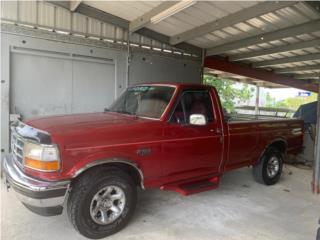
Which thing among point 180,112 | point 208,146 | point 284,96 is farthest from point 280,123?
point 284,96

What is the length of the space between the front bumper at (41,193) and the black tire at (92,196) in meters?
0.15

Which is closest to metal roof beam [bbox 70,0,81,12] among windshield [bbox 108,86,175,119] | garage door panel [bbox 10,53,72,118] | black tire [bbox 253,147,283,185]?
garage door panel [bbox 10,53,72,118]

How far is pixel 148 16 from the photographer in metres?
6.48

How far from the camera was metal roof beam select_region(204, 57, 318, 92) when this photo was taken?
987 cm

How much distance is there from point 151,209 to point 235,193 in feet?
5.84

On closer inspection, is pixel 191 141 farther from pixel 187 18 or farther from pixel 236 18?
pixel 187 18

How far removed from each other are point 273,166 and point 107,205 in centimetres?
384

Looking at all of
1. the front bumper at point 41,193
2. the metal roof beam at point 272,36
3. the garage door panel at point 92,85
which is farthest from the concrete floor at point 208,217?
the metal roof beam at point 272,36

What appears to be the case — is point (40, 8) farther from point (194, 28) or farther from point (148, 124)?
point (148, 124)

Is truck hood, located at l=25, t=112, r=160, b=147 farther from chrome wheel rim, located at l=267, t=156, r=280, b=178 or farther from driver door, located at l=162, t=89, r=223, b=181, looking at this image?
chrome wheel rim, located at l=267, t=156, r=280, b=178

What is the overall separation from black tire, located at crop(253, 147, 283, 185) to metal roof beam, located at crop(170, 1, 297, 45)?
264 centimetres

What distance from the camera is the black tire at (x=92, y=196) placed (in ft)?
10.7

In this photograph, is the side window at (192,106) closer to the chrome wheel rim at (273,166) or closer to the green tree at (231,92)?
the chrome wheel rim at (273,166)

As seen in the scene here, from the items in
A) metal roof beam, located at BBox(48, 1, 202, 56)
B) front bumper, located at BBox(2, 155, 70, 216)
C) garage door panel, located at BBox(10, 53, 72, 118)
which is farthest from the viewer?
metal roof beam, located at BBox(48, 1, 202, 56)
